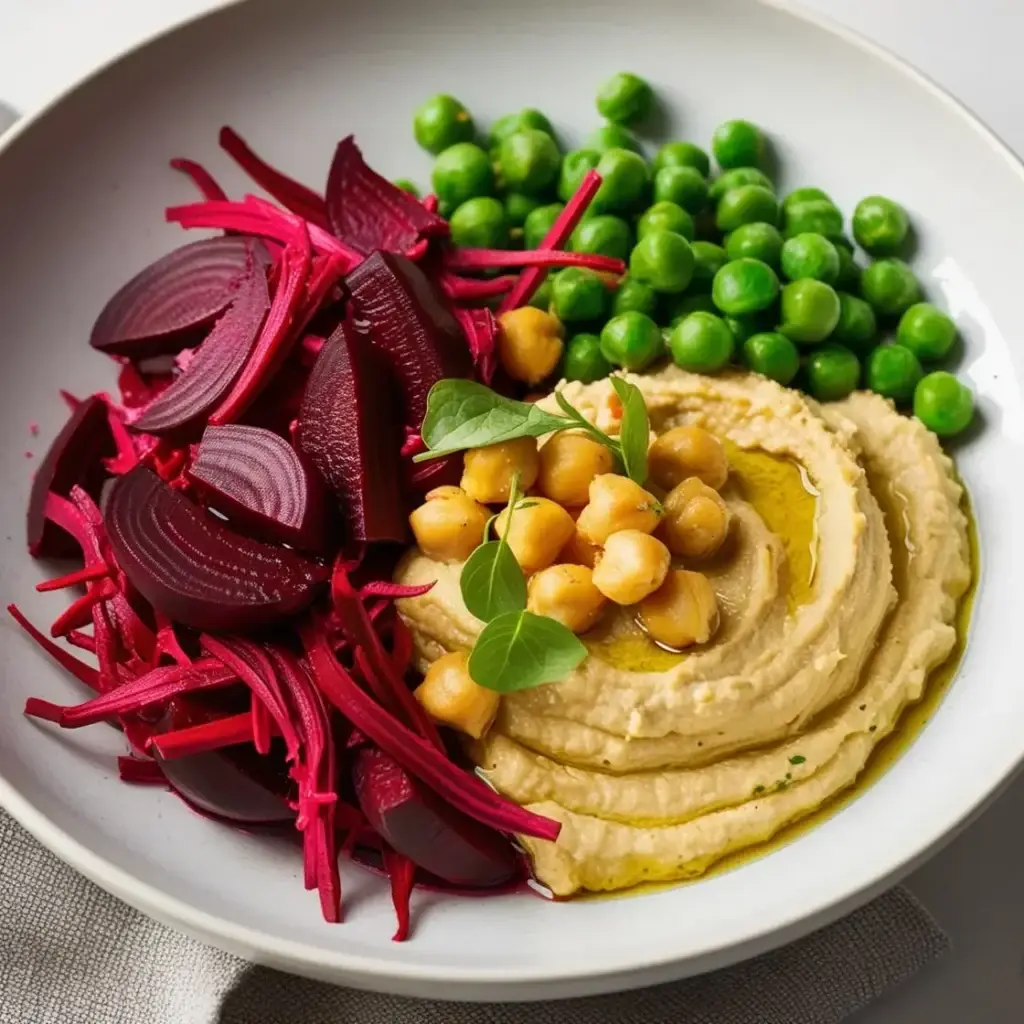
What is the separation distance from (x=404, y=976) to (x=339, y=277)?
2.10m

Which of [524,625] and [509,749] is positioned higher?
[524,625]

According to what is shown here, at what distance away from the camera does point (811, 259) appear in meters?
3.84

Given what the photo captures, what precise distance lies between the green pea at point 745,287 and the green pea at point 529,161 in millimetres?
812

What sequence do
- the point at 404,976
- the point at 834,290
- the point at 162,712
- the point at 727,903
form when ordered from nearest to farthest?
the point at 404,976 → the point at 727,903 → the point at 162,712 → the point at 834,290

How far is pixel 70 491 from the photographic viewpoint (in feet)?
12.0

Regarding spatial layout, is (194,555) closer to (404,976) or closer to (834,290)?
(404,976)

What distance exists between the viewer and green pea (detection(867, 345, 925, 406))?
12.6 ft

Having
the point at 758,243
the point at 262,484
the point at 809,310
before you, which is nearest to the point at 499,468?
the point at 262,484

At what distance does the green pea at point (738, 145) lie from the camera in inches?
165

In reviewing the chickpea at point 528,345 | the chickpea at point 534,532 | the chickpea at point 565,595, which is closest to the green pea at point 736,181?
the chickpea at point 528,345

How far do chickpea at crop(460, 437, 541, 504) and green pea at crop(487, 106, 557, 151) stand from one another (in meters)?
1.55

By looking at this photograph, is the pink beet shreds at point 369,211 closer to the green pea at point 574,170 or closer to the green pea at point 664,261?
the green pea at point 574,170

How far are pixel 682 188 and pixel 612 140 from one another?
1.17ft

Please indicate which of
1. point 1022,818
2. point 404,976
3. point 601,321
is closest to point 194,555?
point 404,976
